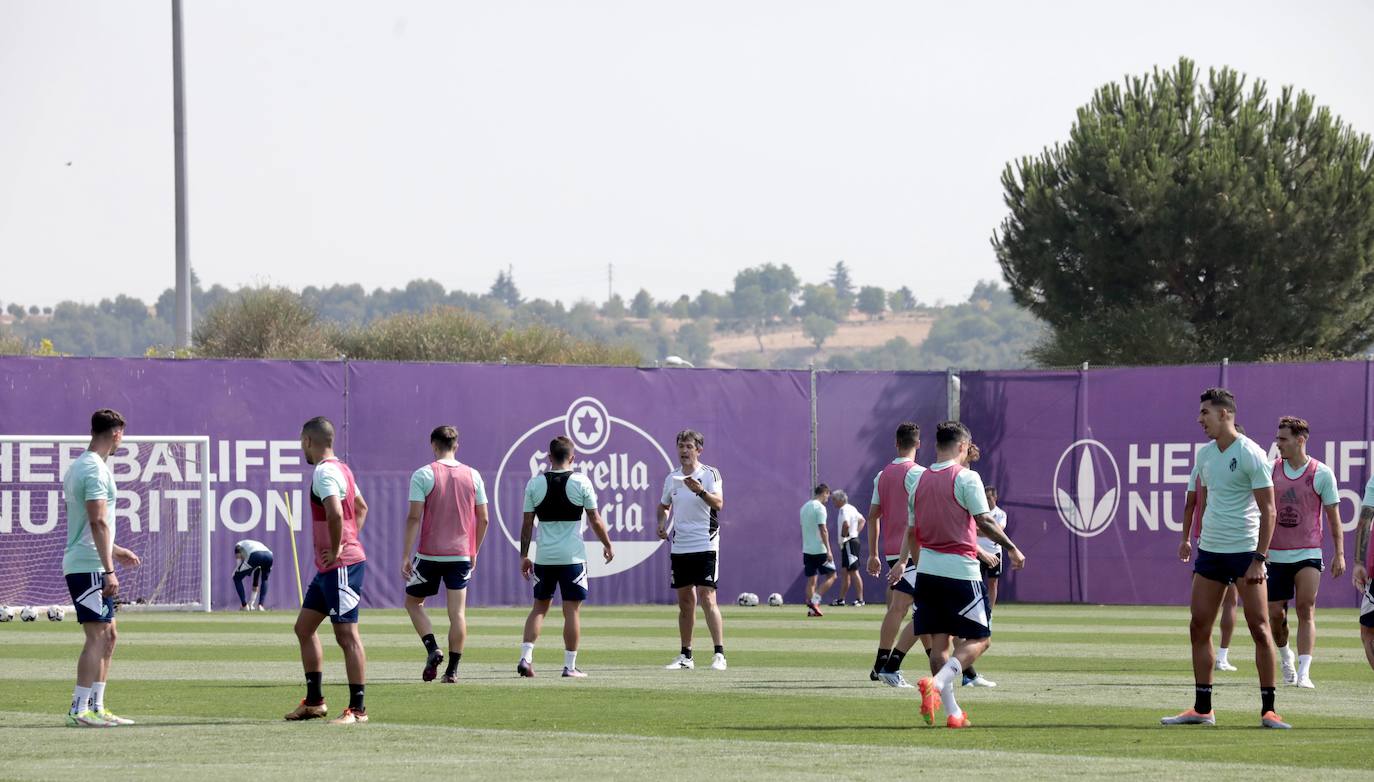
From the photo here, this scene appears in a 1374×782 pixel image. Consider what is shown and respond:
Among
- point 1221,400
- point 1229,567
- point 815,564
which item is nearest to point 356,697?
point 1229,567

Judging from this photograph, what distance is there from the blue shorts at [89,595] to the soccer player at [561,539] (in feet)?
14.0

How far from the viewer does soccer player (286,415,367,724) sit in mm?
11352

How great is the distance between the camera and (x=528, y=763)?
31.5ft

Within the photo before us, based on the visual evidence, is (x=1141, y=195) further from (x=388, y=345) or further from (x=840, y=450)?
(x=388, y=345)

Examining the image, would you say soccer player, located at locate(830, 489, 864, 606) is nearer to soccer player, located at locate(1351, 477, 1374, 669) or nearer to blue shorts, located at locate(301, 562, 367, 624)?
soccer player, located at locate(1351, 477, 1374, 669)

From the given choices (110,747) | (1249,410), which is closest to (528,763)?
(110,747)

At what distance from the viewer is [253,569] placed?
26.0 metres

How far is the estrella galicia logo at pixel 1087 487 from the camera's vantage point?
28.9m

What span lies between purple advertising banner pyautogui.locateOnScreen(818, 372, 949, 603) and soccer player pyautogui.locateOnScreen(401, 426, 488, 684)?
1596 centimetres

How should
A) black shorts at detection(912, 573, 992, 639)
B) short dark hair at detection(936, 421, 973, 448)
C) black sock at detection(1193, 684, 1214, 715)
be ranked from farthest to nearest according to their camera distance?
short dark hair at detection(936, 421, 973, 448) < black shorts at detection(912, 573, 992, 639) < black sock at detection(1193, 684, 1214, 715)

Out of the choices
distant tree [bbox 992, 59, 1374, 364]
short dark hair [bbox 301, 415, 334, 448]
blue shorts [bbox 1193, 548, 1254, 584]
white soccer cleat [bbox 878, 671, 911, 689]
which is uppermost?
distant tree [bbox 992, 59, 1374, 364]

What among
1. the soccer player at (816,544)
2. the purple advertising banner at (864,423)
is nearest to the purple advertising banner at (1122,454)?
the purple advertising banner at (864,423)

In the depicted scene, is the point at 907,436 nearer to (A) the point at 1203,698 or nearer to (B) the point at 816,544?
(A) the point at 1203,698

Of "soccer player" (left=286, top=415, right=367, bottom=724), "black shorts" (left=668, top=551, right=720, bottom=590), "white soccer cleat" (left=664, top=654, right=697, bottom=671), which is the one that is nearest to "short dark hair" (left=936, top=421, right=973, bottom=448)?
"soccer player" (left=286, top=415, right=367, bottom=724)
